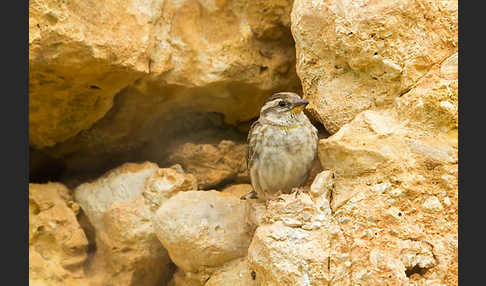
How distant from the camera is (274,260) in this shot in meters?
4.16

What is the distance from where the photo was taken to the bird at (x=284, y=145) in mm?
5094

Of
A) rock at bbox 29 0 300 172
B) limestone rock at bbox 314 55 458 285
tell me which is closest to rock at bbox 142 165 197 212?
rock at bbox 29 0 300 172

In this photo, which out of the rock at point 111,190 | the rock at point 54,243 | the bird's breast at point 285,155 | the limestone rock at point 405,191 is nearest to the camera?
the limestone rock at point 405,191

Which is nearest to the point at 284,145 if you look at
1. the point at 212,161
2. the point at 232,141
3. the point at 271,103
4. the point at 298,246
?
the point at 271,103

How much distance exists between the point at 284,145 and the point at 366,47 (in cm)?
113

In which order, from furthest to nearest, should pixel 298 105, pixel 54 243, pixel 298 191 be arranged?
pixel 54 243 → pixel 298 105 → pixel 298 191

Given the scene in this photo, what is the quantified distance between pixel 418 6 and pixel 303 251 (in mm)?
2135

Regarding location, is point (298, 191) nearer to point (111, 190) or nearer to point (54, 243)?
point (111, 190)

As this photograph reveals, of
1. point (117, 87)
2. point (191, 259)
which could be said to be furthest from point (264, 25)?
point (191, 259)

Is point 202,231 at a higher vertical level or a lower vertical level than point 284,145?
lower

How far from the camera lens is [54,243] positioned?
19.9ft

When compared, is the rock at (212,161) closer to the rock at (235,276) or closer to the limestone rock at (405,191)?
the rock at (235,276)

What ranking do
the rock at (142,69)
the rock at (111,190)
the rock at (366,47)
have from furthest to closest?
the rock at (111,190) → the rock at (142,69) → the rock at (366,47)

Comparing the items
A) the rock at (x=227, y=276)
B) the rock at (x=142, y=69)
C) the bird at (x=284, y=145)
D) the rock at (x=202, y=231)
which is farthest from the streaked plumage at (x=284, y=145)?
the rock at (x=142, y=69)
